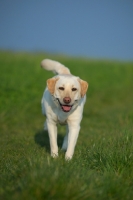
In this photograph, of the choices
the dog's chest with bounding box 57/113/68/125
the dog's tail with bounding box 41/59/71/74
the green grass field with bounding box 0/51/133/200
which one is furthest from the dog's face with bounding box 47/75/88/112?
the dog's tail with bounding box 41/59/71/74

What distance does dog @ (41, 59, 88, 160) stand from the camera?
17.4 feet

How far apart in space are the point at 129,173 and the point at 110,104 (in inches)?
416

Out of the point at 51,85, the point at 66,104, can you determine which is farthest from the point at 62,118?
the point at 51,85

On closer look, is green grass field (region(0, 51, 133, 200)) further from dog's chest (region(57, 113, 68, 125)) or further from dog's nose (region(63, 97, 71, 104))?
dog's nose (region(63, 97, 71, 104))

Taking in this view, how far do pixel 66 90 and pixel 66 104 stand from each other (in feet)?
0.64

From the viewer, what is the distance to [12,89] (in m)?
11.8

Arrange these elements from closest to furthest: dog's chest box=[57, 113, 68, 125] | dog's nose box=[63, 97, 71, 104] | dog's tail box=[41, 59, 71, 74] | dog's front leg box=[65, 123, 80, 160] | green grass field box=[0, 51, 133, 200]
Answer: green grass field box=[0, 51, 133, 200], dog's nose box=[63, 97, 71, 104], dog's front leg box=[65, 123, 80, 160], dog's chest box=[57, 113, 68, 125], dog's tail box=[41, 59, 71, 74]

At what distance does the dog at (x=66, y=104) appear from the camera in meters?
5.32

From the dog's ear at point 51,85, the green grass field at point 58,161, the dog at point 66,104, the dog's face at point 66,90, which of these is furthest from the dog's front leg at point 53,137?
the dog's ear at point 51,85

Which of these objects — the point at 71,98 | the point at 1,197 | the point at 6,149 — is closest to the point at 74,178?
the point at 1,197

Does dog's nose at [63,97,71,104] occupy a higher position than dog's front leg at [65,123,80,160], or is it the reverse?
dog's nose at [63,97,71,104]

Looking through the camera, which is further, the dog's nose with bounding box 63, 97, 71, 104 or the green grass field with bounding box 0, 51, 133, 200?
the dog's nose with bounding box 63, 97, 71, 104

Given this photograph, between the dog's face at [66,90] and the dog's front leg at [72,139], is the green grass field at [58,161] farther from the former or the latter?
the dog's face at [66,90]

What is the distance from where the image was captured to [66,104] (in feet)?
17.4
